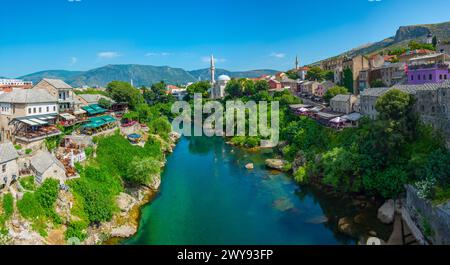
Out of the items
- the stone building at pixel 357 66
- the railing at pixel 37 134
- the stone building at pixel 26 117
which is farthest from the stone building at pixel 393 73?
the stone building at pixel 26 117

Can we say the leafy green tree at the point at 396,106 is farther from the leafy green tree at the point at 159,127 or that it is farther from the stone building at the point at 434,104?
the leafy green tree at the point at 159,127

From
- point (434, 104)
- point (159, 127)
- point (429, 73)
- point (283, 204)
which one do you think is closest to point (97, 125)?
point (159, 127)

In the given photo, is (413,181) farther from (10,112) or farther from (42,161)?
(10,112)

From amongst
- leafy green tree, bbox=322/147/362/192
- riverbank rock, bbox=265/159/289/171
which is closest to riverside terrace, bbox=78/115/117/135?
riverbank rock, bbox=265/159/289/171

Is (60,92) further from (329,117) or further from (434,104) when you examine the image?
(434,104)

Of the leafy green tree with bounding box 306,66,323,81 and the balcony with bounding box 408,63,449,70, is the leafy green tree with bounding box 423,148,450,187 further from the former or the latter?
the leafy green tree with bounding box 306,66,323,81

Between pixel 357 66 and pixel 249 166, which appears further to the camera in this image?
pixel 357 66
